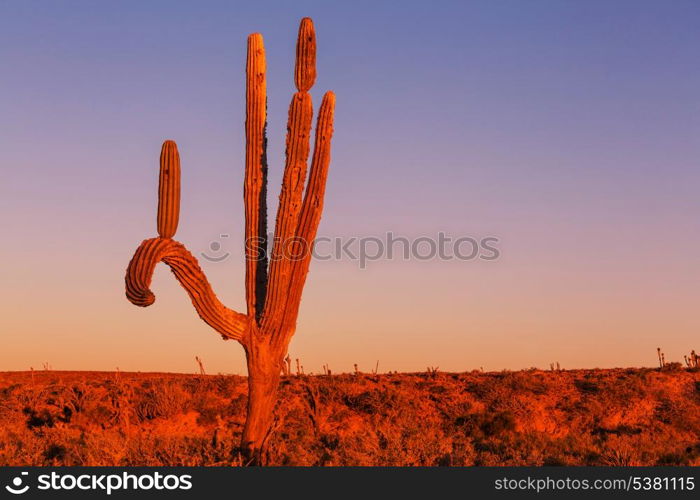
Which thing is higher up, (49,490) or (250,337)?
(250,337)

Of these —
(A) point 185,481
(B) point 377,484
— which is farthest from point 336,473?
(A) point 185,481

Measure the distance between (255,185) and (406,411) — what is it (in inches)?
517

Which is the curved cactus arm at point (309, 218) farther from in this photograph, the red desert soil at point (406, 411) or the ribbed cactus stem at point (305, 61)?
the red desert soil at point (406, 411)

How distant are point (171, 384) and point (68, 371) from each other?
11.9 m

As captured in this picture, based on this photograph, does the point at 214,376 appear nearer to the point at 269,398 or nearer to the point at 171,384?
the point at 171,384

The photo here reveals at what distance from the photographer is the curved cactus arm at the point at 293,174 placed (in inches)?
598

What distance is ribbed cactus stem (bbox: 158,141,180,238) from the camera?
14.1 meters

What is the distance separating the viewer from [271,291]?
49.8 ft

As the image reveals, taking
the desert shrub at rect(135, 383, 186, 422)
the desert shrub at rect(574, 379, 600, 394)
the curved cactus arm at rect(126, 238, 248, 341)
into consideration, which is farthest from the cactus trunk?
the desert shrub at rect(574, 379, 600, 394)

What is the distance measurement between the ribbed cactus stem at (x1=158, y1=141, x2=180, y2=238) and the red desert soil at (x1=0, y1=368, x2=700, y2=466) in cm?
728

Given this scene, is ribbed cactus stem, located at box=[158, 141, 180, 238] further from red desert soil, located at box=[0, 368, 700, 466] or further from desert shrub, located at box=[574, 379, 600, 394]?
desert shrub, located at box=[574, 379, 600, 394]

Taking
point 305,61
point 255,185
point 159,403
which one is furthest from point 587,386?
point 305,61

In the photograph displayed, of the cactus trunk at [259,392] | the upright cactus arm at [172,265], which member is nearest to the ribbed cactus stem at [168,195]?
the upright cactus arm at [172,265]

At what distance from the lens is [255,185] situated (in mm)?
15289
